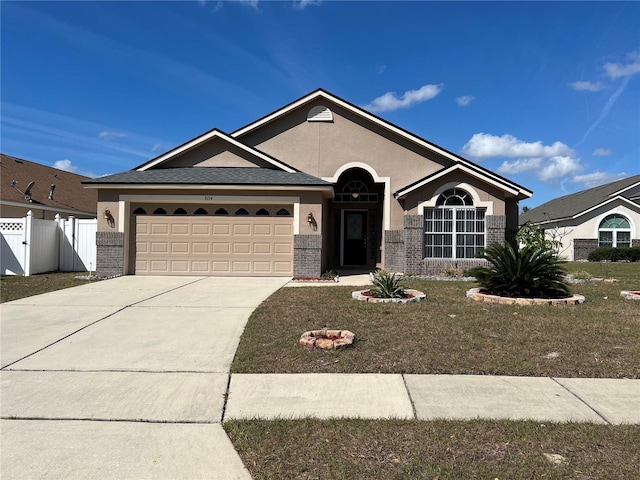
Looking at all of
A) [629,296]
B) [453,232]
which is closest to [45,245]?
[453,232]

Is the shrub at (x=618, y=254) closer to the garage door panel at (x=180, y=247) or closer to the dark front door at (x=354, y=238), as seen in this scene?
the dark front door at (x=354, y=238)

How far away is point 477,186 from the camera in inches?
597

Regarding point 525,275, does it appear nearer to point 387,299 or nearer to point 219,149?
point 387,299

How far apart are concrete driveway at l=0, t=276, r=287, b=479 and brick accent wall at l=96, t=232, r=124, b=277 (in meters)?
4.90

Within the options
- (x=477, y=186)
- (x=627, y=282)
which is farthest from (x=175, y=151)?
(x=627, y=282)

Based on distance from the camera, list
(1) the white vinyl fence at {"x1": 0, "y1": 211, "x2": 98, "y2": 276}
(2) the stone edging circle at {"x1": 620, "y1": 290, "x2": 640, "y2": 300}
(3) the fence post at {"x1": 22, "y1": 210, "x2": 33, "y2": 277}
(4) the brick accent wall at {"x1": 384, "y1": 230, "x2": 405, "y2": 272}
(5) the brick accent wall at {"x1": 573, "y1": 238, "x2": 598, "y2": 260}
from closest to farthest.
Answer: (2) the stone edging circle at {"x1": 620, "y1": 290, "x2": 640, "y2": 300}
(3) the fence post at {"x1": 22, "y1": 210, "x2": 33, "y2": 277}
(1) the white vinyl fence at {"x1": 0, "y1": 211, "x2": 98, "y2": 276}
(4) the brick accent wall at {"x1": 384, "y1": 230, "x2": 405, "y2": 272}
(5) the brick accent wall at {"x1": 573, "y1": 238, "x2": 598, "y2": 260}

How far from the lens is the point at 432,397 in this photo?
4492 millimetres

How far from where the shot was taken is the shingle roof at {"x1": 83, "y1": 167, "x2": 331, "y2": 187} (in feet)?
46.5

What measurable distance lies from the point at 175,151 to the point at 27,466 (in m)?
13.9

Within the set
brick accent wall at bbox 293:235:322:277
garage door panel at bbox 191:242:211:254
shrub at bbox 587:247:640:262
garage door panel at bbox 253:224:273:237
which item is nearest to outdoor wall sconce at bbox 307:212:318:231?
brick accent wall at bbox 293:235:322:277

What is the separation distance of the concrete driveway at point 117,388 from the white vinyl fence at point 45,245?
22.2 ft

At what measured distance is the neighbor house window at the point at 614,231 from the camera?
1136 inches

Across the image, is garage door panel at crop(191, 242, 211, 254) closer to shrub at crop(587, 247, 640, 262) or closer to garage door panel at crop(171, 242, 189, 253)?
garage door panel at crop(171, 242, 189, 253)

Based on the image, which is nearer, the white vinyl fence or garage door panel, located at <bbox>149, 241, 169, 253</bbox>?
garage door panel, located at <bbox>149, 241, 169, 253</bbox>
